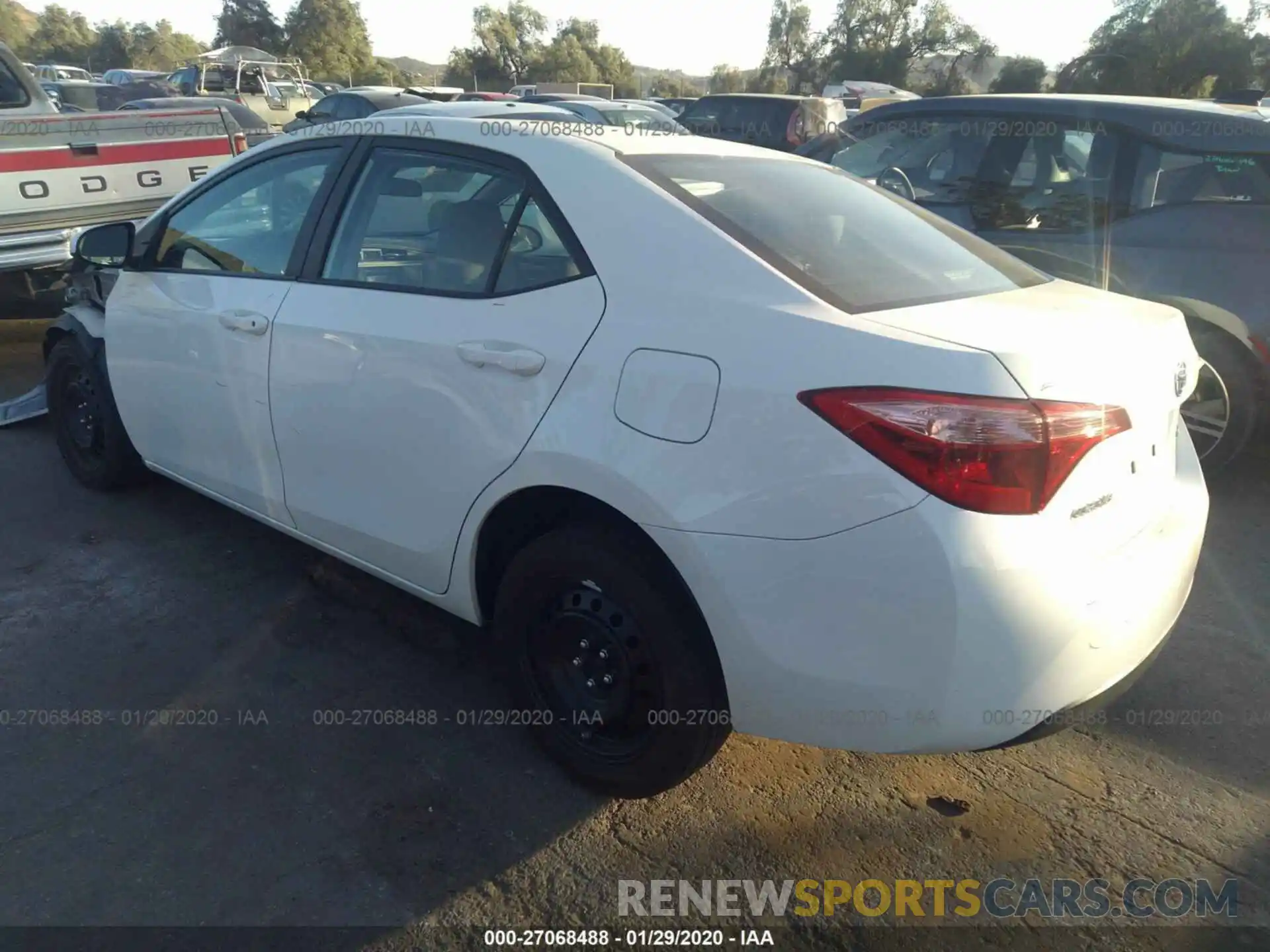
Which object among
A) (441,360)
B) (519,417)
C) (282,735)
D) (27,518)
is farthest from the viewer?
(27,518)

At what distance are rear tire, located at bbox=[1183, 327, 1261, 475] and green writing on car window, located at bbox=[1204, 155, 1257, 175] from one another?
0.72 m

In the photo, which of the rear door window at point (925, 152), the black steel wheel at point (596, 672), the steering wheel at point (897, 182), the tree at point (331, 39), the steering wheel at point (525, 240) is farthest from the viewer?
the tree at point (331, 39)

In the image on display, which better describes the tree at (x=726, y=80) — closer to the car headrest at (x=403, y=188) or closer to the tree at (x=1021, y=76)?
the tree at (x=1021, y=76)

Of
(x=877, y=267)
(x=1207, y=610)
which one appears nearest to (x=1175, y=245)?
(x=1207, y=610)

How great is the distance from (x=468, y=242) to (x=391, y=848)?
1.61 m

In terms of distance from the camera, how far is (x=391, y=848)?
7.91 ft

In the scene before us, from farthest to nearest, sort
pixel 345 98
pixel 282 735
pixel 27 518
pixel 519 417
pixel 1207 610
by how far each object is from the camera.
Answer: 1. pixel 345 98
2. pixel 27 518
3. pixel 1207 610
4. pixel 282 735
5. pixel 519 417

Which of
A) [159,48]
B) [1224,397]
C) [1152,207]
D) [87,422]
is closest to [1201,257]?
[1152,207]

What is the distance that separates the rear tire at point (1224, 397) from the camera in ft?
14.1

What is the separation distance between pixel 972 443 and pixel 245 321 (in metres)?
2.38

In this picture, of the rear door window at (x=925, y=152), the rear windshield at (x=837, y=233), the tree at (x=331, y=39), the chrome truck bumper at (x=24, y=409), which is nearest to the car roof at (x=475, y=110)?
the rear windshield at (x=837, y=233)

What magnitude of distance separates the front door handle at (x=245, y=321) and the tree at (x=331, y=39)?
56747mm

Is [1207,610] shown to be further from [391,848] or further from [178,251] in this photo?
[178,251]

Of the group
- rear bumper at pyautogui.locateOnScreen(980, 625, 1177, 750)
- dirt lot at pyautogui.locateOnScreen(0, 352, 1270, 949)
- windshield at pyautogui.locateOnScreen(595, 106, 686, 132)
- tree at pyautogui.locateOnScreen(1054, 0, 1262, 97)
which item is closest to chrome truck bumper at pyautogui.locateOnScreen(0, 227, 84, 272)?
dirt lot at pyautogui.locateOnScreen(0, 352, 1270, 949)
